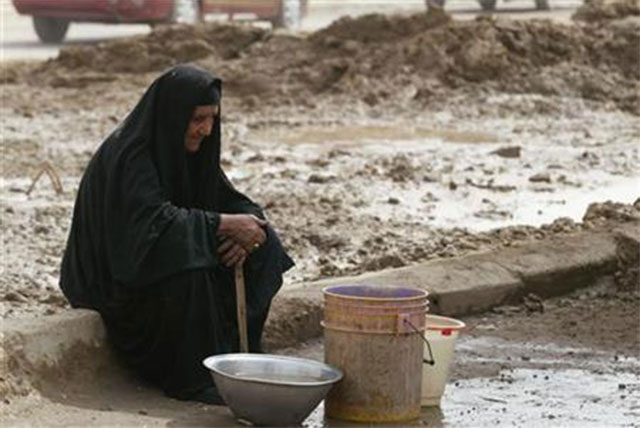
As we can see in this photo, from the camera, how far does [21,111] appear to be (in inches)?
698

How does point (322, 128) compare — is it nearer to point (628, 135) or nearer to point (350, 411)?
point (628, 135)

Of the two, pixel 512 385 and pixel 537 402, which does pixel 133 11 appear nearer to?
pixel 512 385

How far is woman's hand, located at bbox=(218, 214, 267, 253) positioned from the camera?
691cm

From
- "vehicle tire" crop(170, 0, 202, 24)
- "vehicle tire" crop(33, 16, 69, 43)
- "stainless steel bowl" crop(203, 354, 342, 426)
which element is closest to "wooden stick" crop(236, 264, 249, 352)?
"stainless steel bowl" crop(203, 354, 342, 426)

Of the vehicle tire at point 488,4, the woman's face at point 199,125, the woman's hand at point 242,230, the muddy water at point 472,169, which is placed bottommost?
the vehicle tire at point 488,4

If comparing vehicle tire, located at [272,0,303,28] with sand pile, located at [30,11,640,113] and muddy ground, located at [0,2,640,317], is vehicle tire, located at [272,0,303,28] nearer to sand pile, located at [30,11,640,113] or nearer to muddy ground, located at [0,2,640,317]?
muddy ground, located at [0,2,640,317]

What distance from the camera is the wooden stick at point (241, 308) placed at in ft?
23.1

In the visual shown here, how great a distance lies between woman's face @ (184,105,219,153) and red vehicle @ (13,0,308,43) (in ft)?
56.8

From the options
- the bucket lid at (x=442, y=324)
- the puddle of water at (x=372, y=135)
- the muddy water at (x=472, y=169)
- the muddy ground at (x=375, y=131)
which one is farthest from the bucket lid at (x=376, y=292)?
the puddle of water at (x=372, y=135)

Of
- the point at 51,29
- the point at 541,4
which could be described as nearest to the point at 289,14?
the point at 51,29

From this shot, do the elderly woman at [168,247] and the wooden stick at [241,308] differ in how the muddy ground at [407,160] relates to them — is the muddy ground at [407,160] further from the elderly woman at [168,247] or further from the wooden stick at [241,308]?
the wooden stick at [241,308]

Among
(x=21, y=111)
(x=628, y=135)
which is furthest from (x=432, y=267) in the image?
(x=21, y=111)

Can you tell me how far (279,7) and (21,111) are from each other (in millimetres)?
9985

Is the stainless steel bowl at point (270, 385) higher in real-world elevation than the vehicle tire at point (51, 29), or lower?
higher
